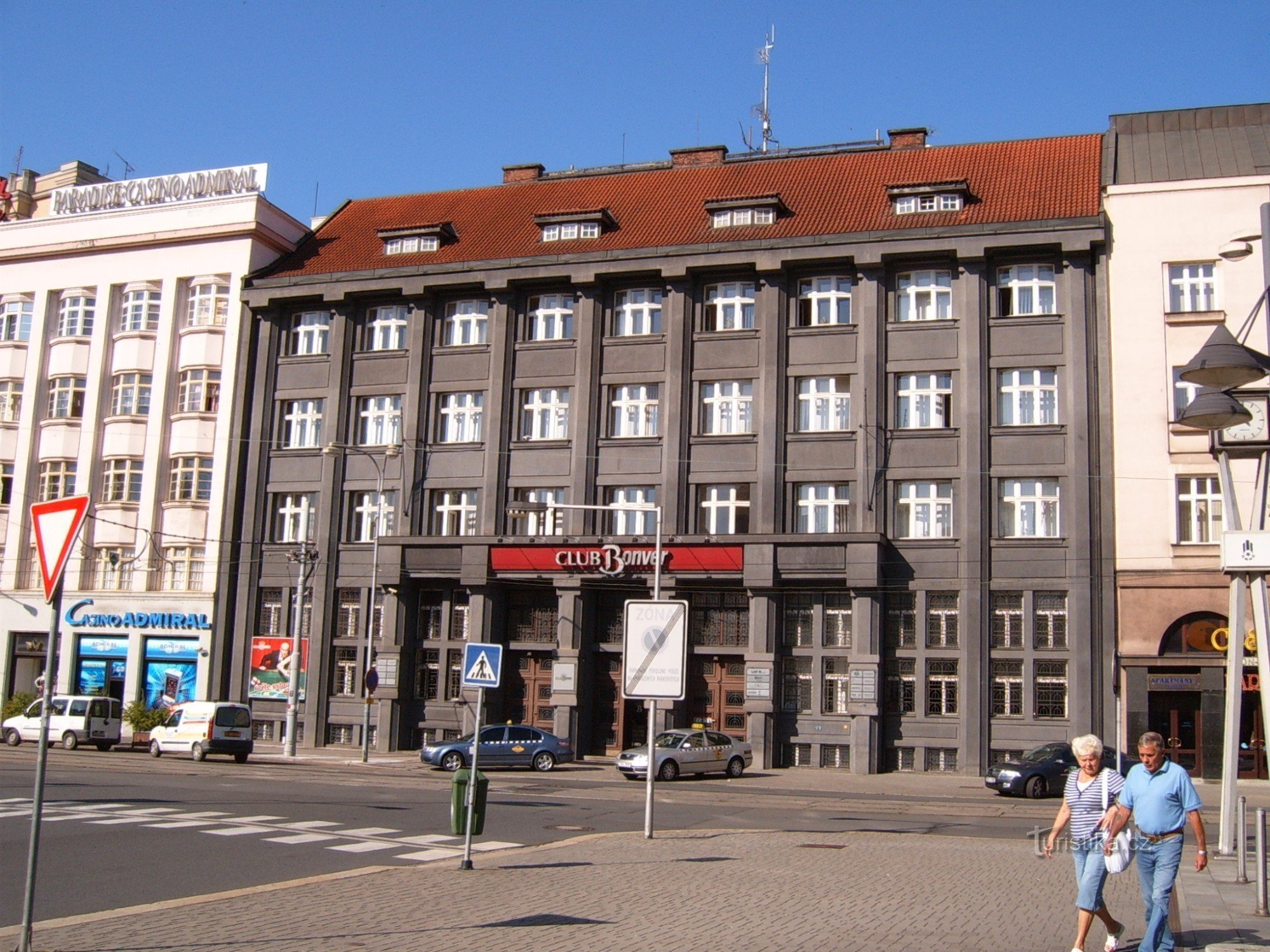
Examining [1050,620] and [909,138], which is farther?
[909,138]

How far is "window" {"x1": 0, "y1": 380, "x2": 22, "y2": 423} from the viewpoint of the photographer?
162ft

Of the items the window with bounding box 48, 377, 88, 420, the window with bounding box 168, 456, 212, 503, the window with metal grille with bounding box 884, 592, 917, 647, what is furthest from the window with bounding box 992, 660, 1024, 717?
the window with bounding box 48, 377, 88, 420

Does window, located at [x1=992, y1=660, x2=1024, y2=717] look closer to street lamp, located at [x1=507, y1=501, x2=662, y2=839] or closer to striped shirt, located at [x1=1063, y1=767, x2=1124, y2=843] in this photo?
street lamp, located at [x1=507, y1=501, x2=662, y2=839]

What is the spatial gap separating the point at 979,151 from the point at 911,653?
17.8m

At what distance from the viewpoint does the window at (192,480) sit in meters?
45.8

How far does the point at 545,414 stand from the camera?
138 ft

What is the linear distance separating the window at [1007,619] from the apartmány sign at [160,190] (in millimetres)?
29815

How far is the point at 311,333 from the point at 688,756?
21.7 metres

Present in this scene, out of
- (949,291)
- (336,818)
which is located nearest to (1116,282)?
(949,291)

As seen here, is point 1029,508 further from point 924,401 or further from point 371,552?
point 371,552

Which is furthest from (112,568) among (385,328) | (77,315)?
(385,328)

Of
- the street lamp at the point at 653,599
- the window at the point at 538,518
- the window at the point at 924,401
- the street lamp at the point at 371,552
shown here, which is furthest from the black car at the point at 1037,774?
the street lamp at the point at 371,552

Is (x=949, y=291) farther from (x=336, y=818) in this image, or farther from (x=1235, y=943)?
(x=1235, y=943)

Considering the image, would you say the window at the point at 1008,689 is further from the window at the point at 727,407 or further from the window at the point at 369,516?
the window at the point at 369,516
